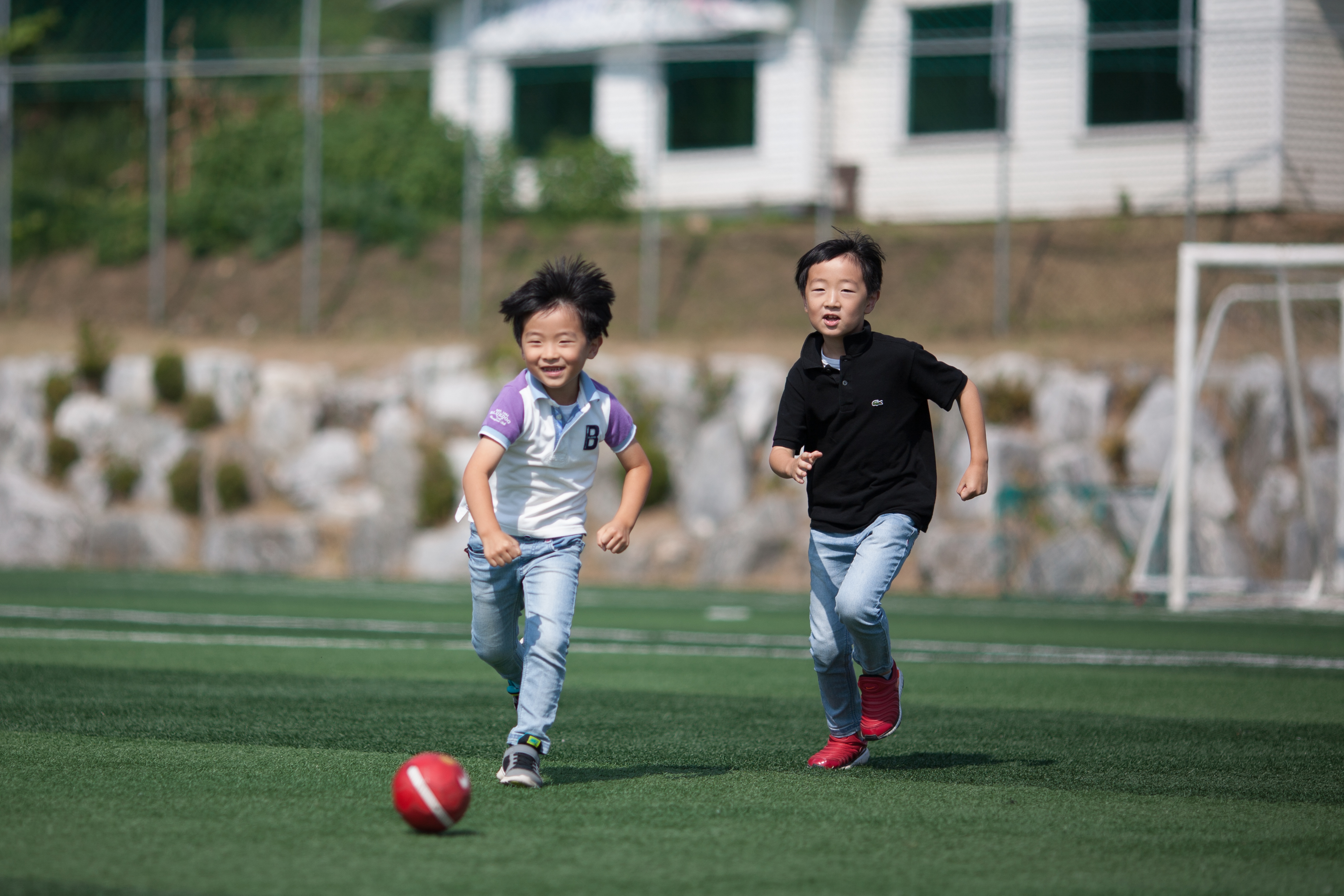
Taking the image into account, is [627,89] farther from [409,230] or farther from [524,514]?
[524,514]

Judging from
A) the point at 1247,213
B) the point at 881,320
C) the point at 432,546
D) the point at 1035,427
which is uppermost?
the point at 1247,213

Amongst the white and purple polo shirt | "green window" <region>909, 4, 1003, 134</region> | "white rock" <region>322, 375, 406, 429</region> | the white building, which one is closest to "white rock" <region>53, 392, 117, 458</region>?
"white rock" <region>322, 375, 406, 429</region>

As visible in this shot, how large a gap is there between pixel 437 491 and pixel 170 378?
4367 mm

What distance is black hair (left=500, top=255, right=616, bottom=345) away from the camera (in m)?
5.03

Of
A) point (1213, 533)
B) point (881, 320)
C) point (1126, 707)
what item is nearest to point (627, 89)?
point (881, 320)

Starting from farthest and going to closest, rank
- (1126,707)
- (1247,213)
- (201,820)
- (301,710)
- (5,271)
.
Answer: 1. (5,271)
2. (1247,213)
3. (1126,707)
4. (301,710)
5. (201,820)

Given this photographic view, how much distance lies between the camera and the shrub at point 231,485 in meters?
19.3

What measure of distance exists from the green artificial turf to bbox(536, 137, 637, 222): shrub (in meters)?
13.3

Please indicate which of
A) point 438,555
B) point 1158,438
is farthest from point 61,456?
point 1158,438

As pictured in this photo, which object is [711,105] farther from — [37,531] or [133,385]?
[37,531]

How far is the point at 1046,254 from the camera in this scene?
1958cm

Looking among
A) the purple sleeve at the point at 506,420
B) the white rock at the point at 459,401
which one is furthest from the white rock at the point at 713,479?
the purple sleeve at the point at 506,420

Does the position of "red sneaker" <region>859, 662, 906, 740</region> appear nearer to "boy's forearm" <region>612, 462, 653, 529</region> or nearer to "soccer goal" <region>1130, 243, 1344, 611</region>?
"boy's forearm" <region>612, 462, 653, 529</region>

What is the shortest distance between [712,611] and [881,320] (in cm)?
729
